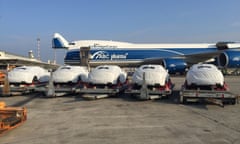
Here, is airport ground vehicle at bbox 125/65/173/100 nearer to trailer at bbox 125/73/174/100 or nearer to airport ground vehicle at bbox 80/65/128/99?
trailer at bbox 125/73/174/100

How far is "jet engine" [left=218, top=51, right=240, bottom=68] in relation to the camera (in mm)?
34031

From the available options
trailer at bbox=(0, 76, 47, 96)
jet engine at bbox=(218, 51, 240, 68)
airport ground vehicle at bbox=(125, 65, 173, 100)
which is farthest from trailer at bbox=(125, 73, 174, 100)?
jet engine at bbox=(218, 51, 240, 68)

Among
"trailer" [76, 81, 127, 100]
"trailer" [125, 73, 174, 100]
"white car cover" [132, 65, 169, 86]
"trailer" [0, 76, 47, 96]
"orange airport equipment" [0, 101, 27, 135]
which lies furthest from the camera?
"trailer" [0, 76, 47, 96]

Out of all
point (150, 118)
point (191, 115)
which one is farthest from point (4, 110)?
point (191, 115)

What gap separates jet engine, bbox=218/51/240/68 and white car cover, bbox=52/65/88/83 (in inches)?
868

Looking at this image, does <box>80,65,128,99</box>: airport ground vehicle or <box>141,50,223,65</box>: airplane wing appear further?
<box>141,50,223,65</box>: airplane wing

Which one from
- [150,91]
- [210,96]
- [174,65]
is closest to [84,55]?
[174,65]

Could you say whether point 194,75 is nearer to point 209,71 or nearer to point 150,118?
point 209,71

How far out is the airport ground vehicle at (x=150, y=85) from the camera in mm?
13898

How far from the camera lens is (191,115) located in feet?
33.6

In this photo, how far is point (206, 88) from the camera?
1349 centimetres

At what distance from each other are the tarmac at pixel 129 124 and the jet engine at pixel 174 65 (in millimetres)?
21457

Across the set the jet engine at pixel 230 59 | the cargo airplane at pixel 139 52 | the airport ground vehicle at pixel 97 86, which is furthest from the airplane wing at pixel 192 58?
the airport ground vehicle at pixel 97 86

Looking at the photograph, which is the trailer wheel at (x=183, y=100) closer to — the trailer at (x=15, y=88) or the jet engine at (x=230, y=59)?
the trailer at (x=15, y=88)
